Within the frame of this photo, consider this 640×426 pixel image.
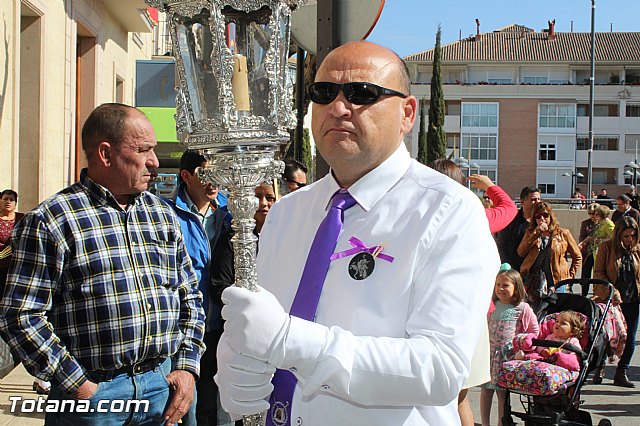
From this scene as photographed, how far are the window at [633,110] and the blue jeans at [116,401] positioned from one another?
232ft

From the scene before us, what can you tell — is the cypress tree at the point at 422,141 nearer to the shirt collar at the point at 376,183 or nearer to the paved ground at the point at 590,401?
the paved ground at the point at 590,401

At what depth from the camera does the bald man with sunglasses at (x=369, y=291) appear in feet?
6.59

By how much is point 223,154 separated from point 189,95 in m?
0.22

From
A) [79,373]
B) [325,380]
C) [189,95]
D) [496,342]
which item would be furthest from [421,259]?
[496,342]

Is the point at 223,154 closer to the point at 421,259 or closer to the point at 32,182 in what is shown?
the point at 421,259

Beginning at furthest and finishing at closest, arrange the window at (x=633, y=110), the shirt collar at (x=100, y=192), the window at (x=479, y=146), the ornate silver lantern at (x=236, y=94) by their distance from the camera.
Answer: the window at (x=479, y=146)
the window at (x=633, y=110)
the shirt collar at (x=100, y=192)
the ornate silver lantern at (x=236, y=94)

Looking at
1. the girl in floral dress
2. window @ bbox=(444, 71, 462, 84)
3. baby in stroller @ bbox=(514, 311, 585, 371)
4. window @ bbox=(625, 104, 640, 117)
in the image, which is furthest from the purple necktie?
window @ bbox=(625, 104, 640, 117)

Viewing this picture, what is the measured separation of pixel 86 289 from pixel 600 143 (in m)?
71.4

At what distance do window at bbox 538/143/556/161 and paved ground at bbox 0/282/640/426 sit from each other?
6265 centimetres

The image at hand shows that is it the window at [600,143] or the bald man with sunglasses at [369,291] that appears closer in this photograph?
the bald man with sunglasses at [369,291]

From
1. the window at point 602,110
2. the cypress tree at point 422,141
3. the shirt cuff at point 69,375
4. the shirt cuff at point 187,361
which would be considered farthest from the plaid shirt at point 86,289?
the window at point 602,110

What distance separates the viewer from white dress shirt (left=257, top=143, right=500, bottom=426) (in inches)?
79.8

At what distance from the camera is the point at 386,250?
222 cm

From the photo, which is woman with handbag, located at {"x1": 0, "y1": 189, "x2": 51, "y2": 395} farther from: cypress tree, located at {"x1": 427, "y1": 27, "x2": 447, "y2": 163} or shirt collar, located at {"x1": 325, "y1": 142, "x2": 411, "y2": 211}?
cypress tree, located at {"x1": 427, "y1": 27, "x2": 447, "y2": 163}
